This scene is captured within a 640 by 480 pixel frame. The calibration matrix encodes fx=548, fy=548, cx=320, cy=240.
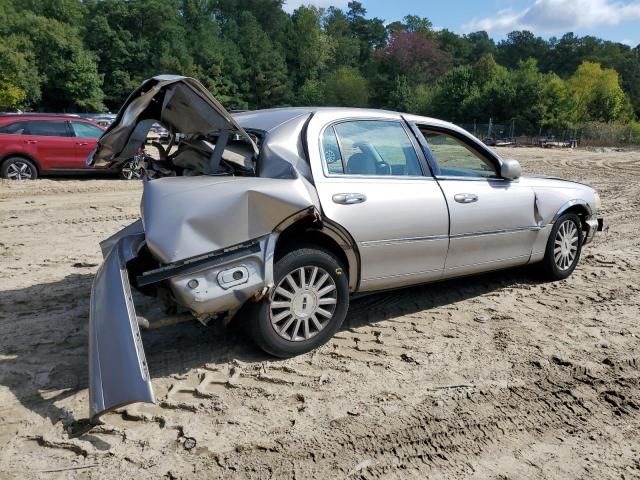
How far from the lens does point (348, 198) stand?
4.09 m

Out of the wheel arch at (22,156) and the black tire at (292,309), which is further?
the wheel arch at (22,156)

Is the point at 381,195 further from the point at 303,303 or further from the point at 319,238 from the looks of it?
the point at 303,303

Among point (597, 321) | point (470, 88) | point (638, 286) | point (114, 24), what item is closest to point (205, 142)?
point (597, 321)

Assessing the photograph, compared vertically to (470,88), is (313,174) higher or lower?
lower

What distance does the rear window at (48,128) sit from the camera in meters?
12.6

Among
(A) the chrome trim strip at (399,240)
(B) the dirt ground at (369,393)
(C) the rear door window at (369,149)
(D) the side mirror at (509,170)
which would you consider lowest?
(B) the dirt ground at (369,393)

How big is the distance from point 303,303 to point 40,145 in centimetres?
1097

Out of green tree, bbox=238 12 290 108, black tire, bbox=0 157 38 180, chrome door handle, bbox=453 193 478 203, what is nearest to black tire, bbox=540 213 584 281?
chrome door handle, bbox=453 193 478 203

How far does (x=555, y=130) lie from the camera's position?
4834 centimetres

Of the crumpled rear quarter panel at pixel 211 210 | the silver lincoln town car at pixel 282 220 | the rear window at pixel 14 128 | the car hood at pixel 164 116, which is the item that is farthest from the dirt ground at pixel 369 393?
the rear window at pixel 14 128

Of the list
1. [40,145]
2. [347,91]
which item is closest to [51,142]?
[40,145]

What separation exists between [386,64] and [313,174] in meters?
93.8

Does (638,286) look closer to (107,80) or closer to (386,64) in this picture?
(107,80)

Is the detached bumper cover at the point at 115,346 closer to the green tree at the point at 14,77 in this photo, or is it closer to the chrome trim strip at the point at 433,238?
the chrome trim strip at the point at 433,238
